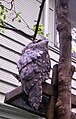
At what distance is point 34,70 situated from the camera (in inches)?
70.4

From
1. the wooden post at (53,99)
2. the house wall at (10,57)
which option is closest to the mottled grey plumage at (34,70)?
the wooden post at (53,99)

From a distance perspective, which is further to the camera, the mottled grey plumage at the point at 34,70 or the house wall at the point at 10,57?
the house wall at the point at 10,57

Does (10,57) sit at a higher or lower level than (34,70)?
higher

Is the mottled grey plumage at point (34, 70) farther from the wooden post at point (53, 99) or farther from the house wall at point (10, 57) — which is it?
the house wall at point (10, 57)

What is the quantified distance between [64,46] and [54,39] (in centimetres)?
389

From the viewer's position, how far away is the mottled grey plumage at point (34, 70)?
169 cm

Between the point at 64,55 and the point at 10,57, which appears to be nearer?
the point at 64,55

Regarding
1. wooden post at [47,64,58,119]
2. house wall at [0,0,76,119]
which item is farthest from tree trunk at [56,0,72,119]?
house wall at [0,0,76,119]

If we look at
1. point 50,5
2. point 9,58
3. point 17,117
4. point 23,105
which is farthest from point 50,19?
point 23,105

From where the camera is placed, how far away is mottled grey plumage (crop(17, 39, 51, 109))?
1.69 meters

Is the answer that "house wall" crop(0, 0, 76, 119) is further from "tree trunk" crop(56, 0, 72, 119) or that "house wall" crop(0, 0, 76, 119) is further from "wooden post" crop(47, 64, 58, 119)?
"tree trunk" crop(56, 0, 72, 119)

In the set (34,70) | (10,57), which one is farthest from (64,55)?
(10,57)

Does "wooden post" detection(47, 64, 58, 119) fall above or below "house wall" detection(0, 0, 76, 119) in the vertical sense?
below

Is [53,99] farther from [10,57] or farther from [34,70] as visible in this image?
[10,57]
